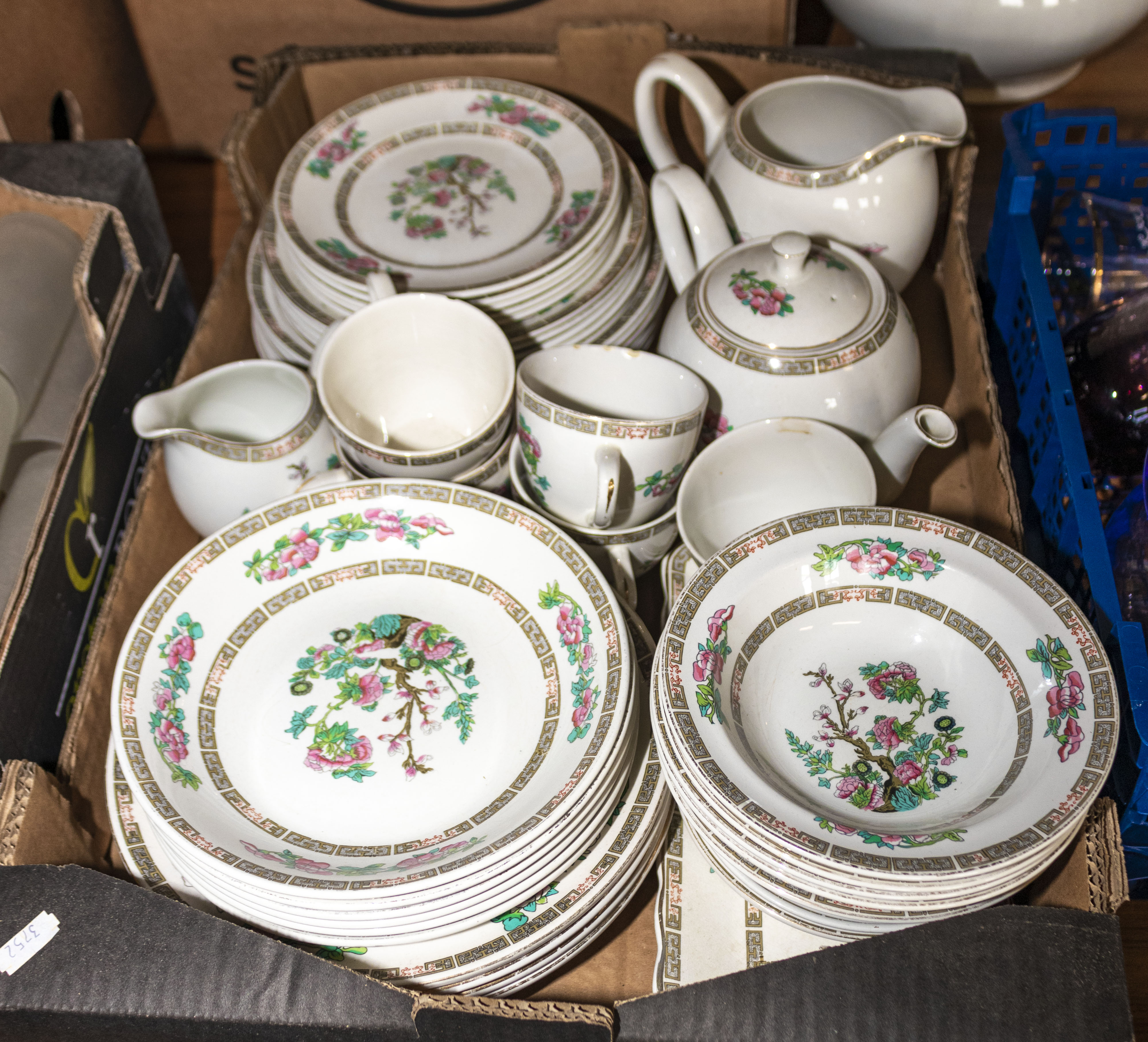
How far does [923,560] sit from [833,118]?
0.39 m

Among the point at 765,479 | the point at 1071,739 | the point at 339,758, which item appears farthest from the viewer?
the point at 765,479

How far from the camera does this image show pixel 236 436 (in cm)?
85

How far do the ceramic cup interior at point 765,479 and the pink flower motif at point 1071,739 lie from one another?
0.20 meters

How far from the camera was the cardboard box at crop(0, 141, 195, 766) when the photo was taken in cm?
71

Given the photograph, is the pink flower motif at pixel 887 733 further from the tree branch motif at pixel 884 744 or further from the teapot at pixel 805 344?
the teapot at pixel 805 344

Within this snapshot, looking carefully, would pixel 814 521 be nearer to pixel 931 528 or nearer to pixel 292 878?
pixel 931 528

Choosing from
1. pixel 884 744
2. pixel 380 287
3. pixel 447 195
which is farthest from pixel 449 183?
pixel 884 744

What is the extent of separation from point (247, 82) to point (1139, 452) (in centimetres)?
91

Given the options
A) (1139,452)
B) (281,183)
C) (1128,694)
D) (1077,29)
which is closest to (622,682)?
(1128,694)

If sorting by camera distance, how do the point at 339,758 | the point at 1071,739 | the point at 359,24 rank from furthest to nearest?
the point at 359,24 < the point at 339,758 < the point at 1071,739

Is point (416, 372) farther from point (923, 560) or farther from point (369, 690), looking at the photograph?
point (923, 560)

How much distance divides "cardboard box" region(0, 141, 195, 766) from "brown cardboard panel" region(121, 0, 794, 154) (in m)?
0.20

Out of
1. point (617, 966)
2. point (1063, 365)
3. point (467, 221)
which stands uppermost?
point (467, 221)

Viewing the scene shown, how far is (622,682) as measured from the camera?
Result: 1.98ft
